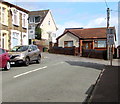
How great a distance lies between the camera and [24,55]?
1828cm

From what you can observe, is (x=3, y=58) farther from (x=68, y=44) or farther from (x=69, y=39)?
(x=68, y=44)

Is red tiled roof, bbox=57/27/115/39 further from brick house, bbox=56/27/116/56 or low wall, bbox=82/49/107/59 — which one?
low wall, bbox=82/49/107/59

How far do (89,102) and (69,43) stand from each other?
45.7 metres

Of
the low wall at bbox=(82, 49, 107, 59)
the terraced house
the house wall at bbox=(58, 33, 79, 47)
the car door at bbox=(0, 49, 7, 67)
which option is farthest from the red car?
the house wall at bbox=(58, 33, 79, 47)

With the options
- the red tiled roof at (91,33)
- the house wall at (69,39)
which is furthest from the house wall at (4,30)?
the red tiled roof at (91,33)

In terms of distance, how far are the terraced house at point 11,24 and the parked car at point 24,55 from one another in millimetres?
7959

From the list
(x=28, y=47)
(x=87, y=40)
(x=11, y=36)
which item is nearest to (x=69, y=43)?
(x=87, y=40)

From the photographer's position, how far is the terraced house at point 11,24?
89.8 ft

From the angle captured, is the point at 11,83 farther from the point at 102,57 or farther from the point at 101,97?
the point at 102,57

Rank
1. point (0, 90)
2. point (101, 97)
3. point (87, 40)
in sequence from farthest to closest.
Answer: point (87, 40)
point (0, 90)
point (101, 97)

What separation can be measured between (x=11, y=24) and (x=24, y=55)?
11.6 metres

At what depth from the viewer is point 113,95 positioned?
787cm

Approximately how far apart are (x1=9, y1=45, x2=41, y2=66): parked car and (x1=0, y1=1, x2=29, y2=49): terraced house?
796cm

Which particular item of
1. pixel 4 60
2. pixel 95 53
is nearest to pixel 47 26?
pixel 95 53
